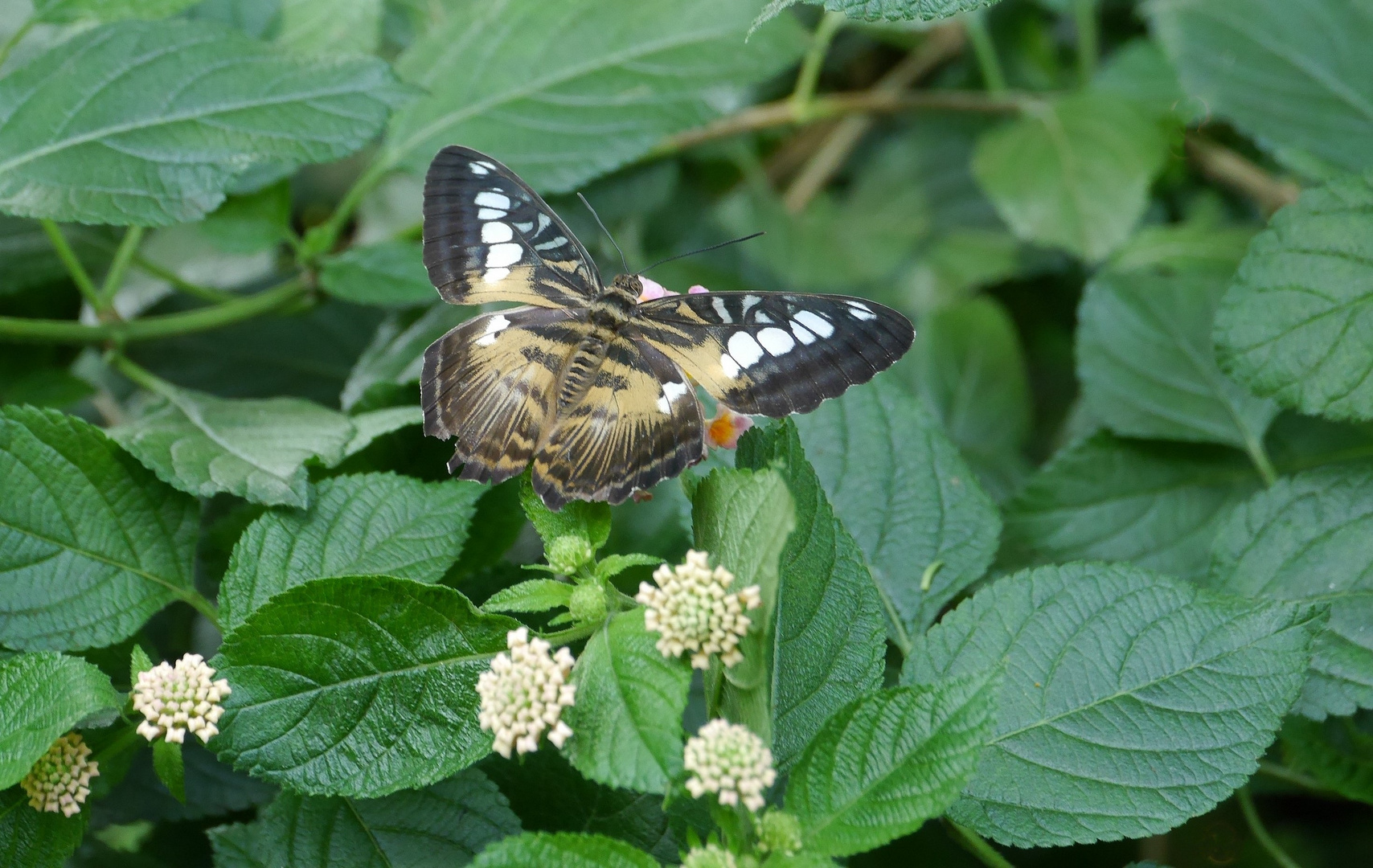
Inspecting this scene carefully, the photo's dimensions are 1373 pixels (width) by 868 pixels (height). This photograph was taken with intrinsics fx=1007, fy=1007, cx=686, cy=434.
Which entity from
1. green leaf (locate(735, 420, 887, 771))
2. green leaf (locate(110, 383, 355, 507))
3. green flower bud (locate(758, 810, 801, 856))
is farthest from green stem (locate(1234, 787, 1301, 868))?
green leaf (locate(110, 383, 355, 507))

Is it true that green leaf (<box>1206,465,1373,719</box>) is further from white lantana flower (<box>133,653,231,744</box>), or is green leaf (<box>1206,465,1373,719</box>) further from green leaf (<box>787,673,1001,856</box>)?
white lantana flower (<box>133,653,231,744</box>)

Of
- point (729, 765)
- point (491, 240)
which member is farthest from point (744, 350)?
point (729, 765)

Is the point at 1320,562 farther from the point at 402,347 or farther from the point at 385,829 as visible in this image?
the point at 402,347

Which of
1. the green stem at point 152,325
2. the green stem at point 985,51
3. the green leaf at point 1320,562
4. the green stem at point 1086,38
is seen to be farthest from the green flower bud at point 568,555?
the green stem at point 1086,38

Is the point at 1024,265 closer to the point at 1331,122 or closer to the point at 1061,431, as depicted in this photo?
the point at 1061,431

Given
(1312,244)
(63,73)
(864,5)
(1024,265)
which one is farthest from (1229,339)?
(63,73)
